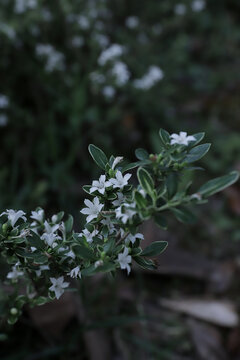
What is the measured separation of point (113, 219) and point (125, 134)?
2.48 meters

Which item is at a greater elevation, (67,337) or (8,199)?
(8,199)

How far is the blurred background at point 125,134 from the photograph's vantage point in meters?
2.53

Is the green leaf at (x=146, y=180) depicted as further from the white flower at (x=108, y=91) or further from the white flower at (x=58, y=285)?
the white flower at (x=108, y=91)

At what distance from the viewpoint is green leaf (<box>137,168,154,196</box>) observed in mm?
1271

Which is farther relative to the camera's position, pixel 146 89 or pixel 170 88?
pixel 170 88

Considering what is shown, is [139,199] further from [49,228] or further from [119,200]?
[49,228]

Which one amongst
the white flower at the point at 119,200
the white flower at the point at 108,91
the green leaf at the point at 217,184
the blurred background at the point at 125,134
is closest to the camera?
the green leaf at the point at 217,184

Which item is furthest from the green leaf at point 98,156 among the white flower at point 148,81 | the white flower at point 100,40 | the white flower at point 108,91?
the white flower at point 100,40

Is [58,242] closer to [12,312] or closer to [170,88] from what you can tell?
[12,312]

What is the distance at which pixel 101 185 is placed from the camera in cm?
140

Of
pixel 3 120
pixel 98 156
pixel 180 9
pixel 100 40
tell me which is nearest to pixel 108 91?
pixel 100 40

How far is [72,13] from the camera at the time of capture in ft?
13.1

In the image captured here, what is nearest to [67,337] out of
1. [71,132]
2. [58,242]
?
[58,242]

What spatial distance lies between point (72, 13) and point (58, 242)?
10.1 feet
